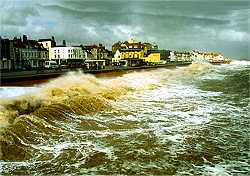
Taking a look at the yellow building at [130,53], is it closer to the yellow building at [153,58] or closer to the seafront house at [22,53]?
the yellow building at [153,58]

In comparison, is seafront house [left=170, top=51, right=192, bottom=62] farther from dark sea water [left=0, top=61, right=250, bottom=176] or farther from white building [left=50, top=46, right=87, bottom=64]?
dark sea water [left=0, top=61, right=250, bottom=176]

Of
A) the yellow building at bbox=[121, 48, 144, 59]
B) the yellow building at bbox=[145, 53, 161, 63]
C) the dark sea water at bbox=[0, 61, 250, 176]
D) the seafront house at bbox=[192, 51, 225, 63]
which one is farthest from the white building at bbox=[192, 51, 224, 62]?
the dark sea water at bbox=[0, 61, 250, 176]

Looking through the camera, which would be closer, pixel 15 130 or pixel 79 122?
pixel 15 130

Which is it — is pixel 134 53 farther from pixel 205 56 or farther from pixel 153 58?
pixel 205 56

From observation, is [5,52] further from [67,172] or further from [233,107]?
[67,172]

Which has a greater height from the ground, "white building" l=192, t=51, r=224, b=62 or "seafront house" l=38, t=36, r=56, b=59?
"seafront house" l=38, t=36, r=56, b=59

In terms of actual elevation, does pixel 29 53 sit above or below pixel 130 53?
above

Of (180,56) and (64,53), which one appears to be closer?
(64,53)

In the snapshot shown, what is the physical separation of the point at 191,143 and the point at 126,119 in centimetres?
351

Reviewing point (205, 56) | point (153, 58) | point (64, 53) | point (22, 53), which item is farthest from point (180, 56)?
point (22, 53)

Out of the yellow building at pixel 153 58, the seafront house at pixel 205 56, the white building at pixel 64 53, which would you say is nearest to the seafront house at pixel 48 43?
the white building at pixel 64 53

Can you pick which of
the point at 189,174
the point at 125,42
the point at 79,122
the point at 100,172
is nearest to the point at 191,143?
the point at 189,174

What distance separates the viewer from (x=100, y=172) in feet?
22.3

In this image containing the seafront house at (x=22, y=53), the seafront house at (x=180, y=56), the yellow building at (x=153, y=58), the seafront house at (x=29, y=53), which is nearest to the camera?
the seafront house at (x=22, y=53)
